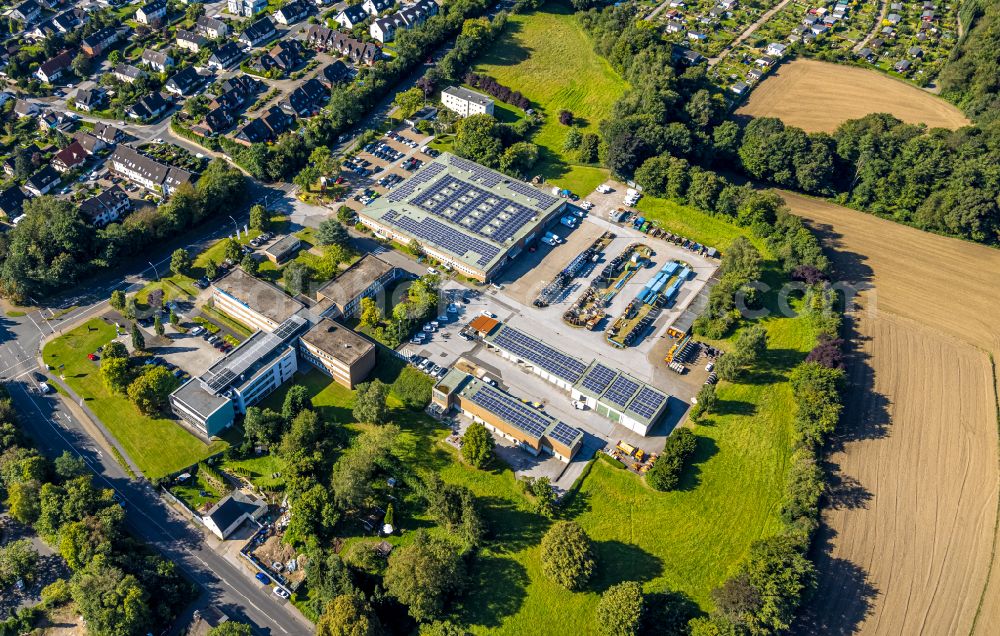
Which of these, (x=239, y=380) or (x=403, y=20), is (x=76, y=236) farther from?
(x=403, y=20)

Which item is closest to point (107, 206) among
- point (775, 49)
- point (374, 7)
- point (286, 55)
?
point (286, 55)

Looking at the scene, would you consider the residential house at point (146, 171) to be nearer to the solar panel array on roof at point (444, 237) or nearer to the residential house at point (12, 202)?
the residential house at point (12, 202)

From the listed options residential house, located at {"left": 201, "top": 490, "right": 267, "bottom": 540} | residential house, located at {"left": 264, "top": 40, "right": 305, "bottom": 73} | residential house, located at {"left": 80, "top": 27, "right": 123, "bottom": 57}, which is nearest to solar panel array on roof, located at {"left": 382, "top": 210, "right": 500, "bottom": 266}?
residential house, located at {"left": 201, "top": 490, "right": 267, "bottom": 540}

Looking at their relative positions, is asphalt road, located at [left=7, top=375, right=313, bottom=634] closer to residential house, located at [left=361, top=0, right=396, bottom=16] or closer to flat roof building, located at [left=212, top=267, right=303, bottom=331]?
flat roof building, located at [left=212, top=267, right=303, bottom=331]

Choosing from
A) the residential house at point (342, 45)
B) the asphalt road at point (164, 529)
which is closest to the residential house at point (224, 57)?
the residential house at point (342, 45)

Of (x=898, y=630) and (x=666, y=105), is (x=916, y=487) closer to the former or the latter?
(x=898, y=630)

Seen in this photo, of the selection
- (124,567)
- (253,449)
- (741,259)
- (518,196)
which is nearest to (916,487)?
(741,259)

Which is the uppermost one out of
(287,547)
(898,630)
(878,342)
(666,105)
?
(666,105)
